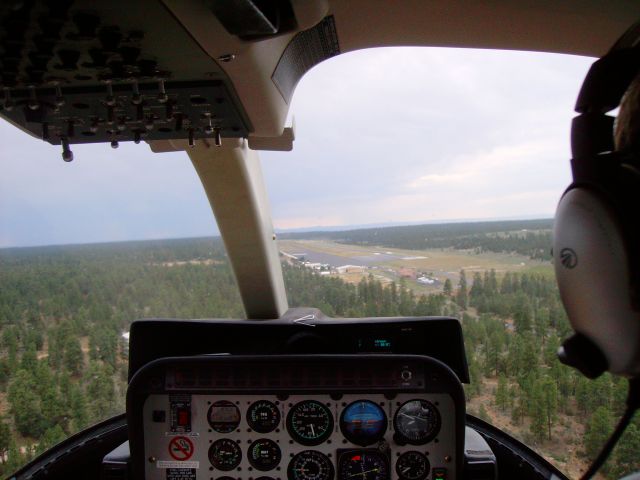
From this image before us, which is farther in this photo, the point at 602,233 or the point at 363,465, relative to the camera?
the point at 363,465

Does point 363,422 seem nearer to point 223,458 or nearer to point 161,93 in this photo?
point 223,458

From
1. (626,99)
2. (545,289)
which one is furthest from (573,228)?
(545,289)

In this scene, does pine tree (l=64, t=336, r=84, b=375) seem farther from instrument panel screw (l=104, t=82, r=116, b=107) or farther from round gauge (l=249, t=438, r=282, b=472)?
instrument panel screw (l=104, t=82, r=116, b=107)

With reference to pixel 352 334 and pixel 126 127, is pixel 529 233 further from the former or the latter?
pixel 126 127

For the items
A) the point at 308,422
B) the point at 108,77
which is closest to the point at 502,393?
the point at 308,422

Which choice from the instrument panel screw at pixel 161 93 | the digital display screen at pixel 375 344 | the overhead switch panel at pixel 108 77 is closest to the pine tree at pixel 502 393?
the digital display screen at pixel 375 344
